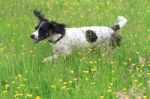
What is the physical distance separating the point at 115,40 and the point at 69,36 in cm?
71

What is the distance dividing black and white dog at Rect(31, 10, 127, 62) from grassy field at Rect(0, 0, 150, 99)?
18cm

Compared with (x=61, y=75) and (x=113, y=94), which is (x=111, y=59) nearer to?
(x=61, y=75)

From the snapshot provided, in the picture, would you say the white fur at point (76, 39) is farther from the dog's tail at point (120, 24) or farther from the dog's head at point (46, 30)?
the dog's tail at point (120, 24)

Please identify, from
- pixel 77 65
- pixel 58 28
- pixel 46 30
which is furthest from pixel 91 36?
pixel 77 65

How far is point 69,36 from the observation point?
7.37m

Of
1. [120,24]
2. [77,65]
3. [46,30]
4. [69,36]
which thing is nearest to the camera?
[77,65]

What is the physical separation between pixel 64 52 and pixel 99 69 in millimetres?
1193

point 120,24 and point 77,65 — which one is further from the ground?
point 120,24

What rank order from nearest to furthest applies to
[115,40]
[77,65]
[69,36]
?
[77,65] < [69,36] < [115,40]

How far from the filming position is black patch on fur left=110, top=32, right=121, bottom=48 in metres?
7.43

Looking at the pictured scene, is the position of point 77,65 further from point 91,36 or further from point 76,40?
point 91,36

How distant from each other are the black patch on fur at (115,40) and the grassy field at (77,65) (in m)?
0.10

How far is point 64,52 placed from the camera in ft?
23.3

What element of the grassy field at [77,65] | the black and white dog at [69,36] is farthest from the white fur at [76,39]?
the grassy field at [77,65]
